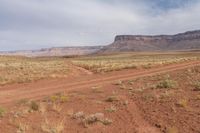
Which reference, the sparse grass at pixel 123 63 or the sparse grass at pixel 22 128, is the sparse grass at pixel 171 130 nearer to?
the sparse grass at pixel 22 128

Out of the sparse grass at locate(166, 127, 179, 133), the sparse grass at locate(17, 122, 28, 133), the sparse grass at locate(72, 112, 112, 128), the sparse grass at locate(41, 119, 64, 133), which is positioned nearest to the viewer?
the sparse grass at locate(166, 127, 179, 133)

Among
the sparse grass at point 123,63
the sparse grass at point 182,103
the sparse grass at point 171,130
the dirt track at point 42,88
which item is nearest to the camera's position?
the sparse grass at point 171,130

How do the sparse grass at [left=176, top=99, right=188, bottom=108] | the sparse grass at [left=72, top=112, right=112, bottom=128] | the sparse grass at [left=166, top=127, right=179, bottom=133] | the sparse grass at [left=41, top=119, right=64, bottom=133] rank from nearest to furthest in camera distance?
1. the sparse grass at [left=166, top=127, right=179, bottom=133]
2. the sparse grass at [left=41, top=119, right=64, bottom=133]
3. the sparse grass at [left=72, top=112, right=112, bottom=128]
4. the sparse grass at [left=176, top=99, right=188, bottom=108]

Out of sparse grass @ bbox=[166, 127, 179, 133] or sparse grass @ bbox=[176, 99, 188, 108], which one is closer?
sparse grass @ bbox=[166, 127, 179, 133]

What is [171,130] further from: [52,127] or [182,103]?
[52,127]

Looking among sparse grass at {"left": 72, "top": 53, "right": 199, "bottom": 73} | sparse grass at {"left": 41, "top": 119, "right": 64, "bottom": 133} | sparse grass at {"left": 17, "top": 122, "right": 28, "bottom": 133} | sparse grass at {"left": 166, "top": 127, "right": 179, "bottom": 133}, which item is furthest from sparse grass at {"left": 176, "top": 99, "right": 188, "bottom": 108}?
sparse grass at {"left": 72, "top": 53, "right": 199, "bottom": 73}

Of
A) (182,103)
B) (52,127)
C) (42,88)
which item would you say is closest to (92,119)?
(52,127)

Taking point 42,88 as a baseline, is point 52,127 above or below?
above

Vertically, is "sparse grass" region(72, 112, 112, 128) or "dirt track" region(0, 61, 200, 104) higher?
"sparse grass" region(72, 112, 112, 128)

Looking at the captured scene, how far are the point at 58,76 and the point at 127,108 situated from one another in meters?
17.2

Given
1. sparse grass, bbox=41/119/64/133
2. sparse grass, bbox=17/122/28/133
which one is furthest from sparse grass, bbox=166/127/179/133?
sparse grass, bbox=17/122/28/133

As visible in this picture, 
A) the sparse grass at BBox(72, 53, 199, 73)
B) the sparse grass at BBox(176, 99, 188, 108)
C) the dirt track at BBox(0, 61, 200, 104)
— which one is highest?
the sparse grass at BBox(176, 99, 188, 108)

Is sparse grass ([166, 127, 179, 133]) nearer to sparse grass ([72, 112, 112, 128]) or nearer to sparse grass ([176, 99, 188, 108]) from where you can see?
sparse grass ([72, 112, 112, 128])

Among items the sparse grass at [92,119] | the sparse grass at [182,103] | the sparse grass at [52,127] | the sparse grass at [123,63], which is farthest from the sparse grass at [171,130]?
the sparse grass at [123,63]
